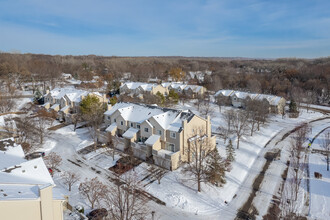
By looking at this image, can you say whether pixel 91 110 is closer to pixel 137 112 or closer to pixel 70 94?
pixel 137 112

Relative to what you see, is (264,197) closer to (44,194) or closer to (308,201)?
(308,201)

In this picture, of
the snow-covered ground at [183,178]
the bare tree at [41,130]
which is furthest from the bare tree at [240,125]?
the bare tree at [41,130]

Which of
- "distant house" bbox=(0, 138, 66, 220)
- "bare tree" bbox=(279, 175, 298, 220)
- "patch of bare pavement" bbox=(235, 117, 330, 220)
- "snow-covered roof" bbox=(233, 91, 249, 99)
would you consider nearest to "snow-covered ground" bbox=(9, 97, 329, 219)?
"patch of bare pavement" bbox=(235, 117, 330, 220)

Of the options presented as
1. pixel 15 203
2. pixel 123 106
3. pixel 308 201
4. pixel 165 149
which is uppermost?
pixel 123 106

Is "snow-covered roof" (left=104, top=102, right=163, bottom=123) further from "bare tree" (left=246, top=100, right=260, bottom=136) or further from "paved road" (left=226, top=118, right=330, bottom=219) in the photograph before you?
"bare tree" (left=246, top=100, right=260, bottom=136)

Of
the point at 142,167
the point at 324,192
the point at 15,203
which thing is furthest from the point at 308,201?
the point at 15,203

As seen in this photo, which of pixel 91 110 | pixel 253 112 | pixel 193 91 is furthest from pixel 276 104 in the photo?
pixel 91 110

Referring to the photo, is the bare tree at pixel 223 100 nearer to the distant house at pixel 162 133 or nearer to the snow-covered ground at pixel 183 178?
the snow-covered ground at pixel 183 178
